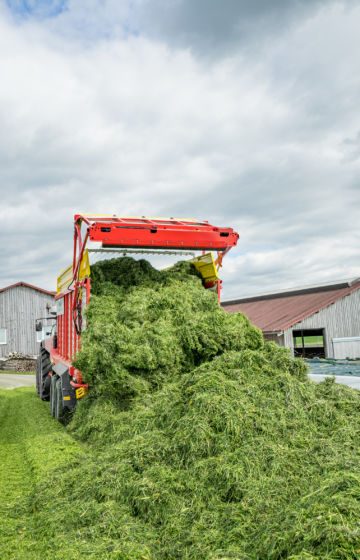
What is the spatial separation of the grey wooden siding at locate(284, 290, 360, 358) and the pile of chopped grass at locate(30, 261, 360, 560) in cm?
1455

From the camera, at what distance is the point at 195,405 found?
17.5 feet

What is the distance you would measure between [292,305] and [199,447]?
791 inches

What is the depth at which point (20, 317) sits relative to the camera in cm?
3247

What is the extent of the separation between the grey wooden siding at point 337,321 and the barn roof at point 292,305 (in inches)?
9.8

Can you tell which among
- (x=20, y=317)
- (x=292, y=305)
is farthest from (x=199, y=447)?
(x=20, y=317)

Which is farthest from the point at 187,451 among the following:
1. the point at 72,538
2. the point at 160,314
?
the point at 160,314

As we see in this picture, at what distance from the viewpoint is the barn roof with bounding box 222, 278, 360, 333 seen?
21.7 meters

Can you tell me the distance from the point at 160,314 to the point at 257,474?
3.70m

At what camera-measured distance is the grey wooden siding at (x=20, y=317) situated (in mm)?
32000

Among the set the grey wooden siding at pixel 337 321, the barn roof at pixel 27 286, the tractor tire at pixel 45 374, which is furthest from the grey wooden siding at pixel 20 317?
the tractor tire at pixel 45 374

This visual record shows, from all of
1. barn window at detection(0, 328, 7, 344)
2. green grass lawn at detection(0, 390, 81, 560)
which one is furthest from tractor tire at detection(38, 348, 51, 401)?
barn window at detection(0, 328, 7, 344)

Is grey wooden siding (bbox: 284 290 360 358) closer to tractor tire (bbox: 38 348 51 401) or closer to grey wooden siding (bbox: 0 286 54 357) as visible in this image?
tractor tire (bbox: 38 348 51 401)

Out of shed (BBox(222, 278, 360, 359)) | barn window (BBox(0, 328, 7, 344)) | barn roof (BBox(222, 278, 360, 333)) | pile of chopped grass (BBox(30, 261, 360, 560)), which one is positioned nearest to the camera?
pile of chopped grass (BBox(30, 261, 360, 560))

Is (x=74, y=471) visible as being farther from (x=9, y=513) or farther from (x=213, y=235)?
(x=213, y=235)
